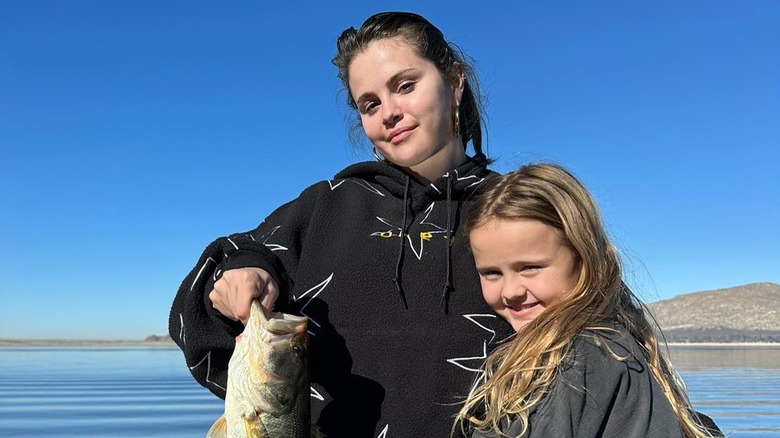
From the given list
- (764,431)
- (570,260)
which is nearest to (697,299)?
(764,431)

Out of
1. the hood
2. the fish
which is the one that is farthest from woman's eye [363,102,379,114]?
the fish

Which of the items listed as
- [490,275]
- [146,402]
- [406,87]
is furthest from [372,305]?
[146,402]

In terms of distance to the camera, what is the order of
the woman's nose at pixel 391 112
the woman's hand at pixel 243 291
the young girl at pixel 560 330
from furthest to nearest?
the woman's nose at pixel 391 112
the woman's hand at pixel 243 291
the young girl at pixel 560 330

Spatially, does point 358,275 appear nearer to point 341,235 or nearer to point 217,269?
point 341,235

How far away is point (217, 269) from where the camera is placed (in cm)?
345

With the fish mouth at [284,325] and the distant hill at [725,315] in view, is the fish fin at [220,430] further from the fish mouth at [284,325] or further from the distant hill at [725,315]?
the distant hill at [725,315]

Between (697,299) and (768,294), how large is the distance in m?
3.83

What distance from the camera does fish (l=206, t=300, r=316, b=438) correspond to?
3010mm

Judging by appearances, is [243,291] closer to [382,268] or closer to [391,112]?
[382,268]

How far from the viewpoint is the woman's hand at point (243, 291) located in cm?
313

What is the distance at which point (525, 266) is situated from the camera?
346cm

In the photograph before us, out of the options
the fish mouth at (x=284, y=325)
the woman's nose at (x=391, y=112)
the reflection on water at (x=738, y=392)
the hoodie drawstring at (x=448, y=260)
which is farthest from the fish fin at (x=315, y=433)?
the reflection on water at (x=738, y=392)

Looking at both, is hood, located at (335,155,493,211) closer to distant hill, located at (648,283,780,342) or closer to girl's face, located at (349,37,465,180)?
girl's face, located at (349,37,465,180)

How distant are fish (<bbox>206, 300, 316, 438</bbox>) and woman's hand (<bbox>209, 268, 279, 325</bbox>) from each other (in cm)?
7
